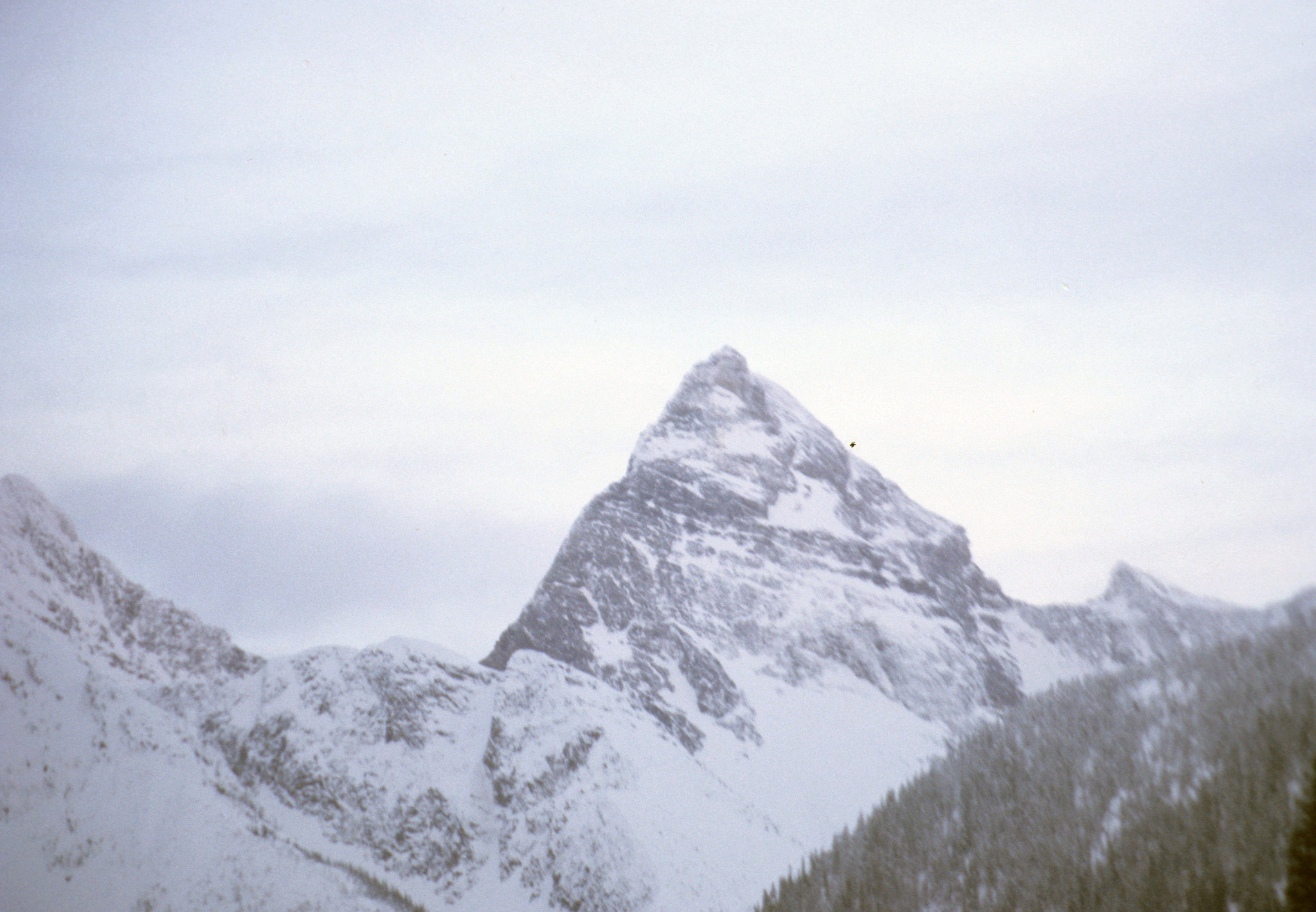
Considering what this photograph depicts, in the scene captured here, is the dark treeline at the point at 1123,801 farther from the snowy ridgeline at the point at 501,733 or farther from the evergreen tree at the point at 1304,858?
the snowy ridgeline at the point at 501,733

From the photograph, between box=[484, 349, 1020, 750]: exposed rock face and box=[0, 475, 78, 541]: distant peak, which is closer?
box=[0, 475, 78, 541]: distant peak

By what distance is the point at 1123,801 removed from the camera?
25266mm

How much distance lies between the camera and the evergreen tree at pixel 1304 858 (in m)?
19.5

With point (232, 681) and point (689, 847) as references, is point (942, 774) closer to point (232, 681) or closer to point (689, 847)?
point (689, 847)

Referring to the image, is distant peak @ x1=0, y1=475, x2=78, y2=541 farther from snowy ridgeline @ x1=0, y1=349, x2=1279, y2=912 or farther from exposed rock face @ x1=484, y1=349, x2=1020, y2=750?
exposed rock face @ x1=484, y1=349, x2=1020, y2=750

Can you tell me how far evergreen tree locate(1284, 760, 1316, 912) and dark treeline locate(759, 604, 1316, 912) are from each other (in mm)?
212

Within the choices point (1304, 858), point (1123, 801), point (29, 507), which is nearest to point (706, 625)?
point (29, 507)

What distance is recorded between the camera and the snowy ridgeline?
56.5 meters

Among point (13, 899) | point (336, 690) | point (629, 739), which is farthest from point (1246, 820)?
point (336, 690)

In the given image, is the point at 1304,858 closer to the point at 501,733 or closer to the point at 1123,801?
the point at 1123,801

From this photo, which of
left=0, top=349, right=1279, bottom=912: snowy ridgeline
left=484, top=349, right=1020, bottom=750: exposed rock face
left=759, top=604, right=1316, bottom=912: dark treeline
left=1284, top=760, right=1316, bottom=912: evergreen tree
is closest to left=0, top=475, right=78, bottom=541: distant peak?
left=0, top=349, right=1279, bottom=912: snowy ridgeline

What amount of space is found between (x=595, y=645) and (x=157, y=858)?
10021cm

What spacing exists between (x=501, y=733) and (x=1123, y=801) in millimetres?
98331

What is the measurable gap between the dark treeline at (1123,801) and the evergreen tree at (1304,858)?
8.3 inches
